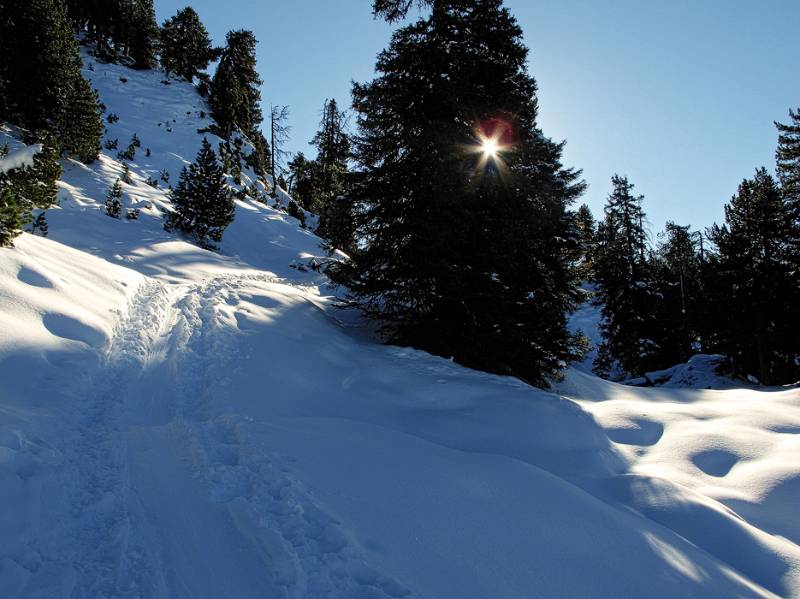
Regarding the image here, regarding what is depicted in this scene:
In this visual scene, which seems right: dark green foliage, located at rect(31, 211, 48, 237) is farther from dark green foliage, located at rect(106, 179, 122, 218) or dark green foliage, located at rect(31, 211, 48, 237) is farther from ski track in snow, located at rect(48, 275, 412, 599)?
ski track in snow, located at rect(48, 275, 412, 599)

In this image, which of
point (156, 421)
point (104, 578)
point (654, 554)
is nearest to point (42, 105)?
point (156, 421)

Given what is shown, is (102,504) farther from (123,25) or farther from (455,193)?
(123,25)

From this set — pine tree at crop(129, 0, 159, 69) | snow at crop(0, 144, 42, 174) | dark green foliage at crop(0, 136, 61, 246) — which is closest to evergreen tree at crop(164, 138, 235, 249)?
dark green foliage at crop(0, 136, 61, 246)

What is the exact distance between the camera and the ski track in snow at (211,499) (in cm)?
302

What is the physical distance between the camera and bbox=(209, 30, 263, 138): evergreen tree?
43.0 meters

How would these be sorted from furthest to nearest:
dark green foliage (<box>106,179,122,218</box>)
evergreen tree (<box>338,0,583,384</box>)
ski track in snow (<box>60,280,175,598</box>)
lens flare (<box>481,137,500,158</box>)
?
Answer: dark green foliage (<box>106,179,122,218</box>) → lens flare (<box>481,137,500,158</box>) → evergreen tree (<box>338,0,583,384</box>) → ski track in snow (<box>60,280,175,598</box>)

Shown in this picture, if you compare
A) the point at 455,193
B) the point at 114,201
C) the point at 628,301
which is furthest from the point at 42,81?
the point at 628,301

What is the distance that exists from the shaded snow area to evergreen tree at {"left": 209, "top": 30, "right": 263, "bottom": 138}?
39.7 meters

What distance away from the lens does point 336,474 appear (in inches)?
175

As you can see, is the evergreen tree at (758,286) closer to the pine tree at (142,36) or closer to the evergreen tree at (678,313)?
the evergreen tree at (678,313)

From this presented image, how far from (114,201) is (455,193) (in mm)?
18843

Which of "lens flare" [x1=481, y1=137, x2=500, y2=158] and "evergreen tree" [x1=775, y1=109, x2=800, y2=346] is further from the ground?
"evergreen tree" [x1=775, y1=109, x2=800, y2=346]

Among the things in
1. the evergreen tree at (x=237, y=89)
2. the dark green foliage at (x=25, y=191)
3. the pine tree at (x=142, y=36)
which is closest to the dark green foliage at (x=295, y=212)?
the evergreen tree at (x=237, y=89)

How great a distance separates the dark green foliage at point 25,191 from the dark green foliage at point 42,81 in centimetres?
422
